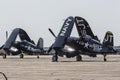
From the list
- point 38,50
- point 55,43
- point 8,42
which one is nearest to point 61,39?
point 55,43

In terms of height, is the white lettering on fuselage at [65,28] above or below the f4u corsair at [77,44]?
above

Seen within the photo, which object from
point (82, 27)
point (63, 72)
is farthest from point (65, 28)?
point (63, 72)

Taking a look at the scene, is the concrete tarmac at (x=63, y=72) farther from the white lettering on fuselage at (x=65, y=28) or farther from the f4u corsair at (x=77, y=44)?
the white lettering on fuselage at (x=65, y=28)

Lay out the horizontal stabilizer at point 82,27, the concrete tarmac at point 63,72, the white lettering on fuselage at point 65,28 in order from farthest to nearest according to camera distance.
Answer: the horizontal stabilizer at point 82,27 → the white lettering on fuselage at point 65,28 → the concrete tarmac at point 63,72

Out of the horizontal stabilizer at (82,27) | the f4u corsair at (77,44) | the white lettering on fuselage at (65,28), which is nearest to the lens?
the f4u corsair at (77,44)

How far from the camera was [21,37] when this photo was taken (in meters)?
106

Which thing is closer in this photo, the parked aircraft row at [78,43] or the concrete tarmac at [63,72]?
the concrete tarmac at [63,72]

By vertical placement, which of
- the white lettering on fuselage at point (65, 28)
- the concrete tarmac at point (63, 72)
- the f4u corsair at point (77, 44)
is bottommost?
the concrete tarmac at point (63, 72)

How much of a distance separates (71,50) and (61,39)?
3.22 metres

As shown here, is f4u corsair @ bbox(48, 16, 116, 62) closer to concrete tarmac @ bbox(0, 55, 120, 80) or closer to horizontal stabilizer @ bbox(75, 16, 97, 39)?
horizontal stabilizer @ bbox(75, 16, 97, 39)

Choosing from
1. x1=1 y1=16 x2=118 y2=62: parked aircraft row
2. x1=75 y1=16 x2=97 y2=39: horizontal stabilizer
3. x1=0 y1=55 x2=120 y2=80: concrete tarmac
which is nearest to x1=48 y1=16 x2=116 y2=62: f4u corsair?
x1=1 y1=16 x2=118 y2=62: parked aircraft row

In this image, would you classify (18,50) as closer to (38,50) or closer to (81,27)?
(38,50)

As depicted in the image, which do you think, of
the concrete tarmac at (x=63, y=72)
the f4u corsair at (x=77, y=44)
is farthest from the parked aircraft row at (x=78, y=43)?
the concrete tarmac at (x=63, y=72)

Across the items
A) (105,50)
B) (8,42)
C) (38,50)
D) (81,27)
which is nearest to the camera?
(105,50)
